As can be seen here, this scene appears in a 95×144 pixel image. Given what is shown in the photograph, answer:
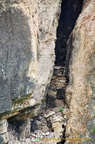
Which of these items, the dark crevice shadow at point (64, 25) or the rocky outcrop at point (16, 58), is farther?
the dark crevice shadow at point (64, 25)

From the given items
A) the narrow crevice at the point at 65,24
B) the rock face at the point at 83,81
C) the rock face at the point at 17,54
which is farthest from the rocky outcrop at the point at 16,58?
the narrow crevice at the point at 65,24

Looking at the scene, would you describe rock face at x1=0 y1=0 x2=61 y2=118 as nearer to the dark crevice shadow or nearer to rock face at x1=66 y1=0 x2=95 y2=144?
rock face at x1=66 y1=0 x2=95 y2=144

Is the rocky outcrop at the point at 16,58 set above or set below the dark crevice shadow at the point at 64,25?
below

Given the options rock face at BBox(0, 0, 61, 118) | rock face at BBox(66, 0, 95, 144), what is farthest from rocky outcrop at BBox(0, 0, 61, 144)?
rock face at BBox(66, 0, 95, 144)

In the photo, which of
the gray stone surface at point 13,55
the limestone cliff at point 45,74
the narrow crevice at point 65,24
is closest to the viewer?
the gray stone surface at point 13,55

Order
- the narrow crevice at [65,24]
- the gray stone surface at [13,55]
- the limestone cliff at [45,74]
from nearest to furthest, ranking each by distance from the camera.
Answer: the gray stone surface at [13,55]
the limestone cliff at [45,74]
the narrow crevice at [65,24]

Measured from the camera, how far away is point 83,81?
12.5 ft

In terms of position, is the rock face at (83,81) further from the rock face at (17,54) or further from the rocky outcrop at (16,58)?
the rock face at (17,54)

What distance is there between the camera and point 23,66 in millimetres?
2826

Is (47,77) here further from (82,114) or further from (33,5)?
(33,5)

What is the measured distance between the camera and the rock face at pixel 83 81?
356cm

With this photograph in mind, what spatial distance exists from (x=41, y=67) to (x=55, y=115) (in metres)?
1.57

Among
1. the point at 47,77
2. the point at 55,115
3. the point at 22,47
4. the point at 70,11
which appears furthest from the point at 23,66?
the point at 70,11

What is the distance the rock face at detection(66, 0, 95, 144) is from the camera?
356 cm
